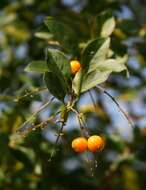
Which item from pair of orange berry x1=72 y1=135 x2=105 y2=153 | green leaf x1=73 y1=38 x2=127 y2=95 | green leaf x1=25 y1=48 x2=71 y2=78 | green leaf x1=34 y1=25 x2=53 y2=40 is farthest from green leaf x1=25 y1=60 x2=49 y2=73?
green leaf x1=34 y1=25 x2=53 y2=40

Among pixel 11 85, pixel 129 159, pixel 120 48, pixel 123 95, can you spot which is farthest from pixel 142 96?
pixel 120 48

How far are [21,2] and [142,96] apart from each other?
91 cm

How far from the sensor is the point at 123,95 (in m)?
2.92

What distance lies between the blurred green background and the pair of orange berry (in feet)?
0.86

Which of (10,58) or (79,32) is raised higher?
(79,32)

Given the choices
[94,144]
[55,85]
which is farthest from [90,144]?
[55,85]

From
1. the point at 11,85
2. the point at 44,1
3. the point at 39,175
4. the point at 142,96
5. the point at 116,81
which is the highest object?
the point at 44,1

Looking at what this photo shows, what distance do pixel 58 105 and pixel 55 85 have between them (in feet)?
2.87

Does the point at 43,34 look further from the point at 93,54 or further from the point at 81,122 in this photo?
the point at 81,122

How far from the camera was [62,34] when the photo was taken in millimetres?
1803

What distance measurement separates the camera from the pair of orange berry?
1.50m

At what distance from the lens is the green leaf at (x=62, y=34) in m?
1.74

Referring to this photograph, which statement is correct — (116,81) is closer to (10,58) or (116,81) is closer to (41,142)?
(10,58)

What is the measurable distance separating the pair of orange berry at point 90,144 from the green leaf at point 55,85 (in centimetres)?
14
